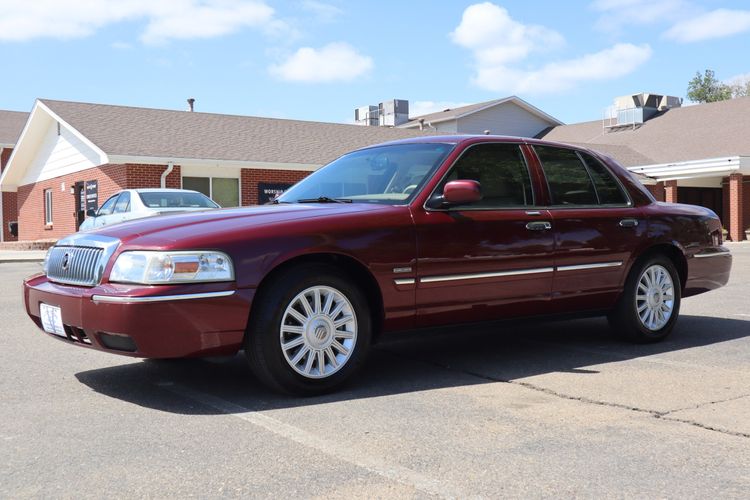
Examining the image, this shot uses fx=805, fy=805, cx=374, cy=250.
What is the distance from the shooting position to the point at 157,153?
75.7 ft

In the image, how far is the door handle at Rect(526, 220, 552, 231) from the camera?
577 cm

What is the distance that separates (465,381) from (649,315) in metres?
2.15

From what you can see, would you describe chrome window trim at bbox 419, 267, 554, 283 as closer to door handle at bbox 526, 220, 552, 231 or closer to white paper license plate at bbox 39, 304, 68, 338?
door handle at bbox 526, 220, 552, 231

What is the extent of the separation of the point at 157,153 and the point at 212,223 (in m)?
19.2

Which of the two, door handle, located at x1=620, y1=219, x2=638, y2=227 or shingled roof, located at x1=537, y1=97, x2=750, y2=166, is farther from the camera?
shingled roof, located at x1=537, y1=97, x2=750, y2=166

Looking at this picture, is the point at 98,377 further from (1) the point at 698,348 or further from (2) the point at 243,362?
(1) the point at 698,348


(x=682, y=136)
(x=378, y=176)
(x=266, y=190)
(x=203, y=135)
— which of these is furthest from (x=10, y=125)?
(x=378, y=176)

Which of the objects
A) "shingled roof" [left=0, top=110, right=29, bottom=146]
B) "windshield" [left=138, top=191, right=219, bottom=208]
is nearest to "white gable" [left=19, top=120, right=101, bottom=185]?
"shingled roof" [left=0, top=110, right=29, bottom=146]

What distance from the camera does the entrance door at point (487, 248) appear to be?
17.3 feet

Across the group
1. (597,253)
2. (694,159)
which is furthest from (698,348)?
(694,159)

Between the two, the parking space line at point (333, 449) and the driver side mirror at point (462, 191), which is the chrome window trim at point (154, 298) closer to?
the parking space line at point (333, 449)

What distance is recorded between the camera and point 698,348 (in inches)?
256

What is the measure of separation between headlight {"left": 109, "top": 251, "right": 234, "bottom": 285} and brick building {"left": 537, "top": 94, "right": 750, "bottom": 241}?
26.6m

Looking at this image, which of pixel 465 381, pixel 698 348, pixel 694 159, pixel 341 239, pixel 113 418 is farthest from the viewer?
pixel 694 159
